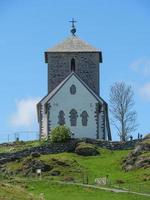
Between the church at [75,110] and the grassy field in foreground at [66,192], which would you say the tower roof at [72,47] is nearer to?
the church at [75,110]

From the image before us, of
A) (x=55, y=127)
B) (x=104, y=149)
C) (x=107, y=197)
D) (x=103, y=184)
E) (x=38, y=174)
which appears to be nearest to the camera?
(x=107, y=197)

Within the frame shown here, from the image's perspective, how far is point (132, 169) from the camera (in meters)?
73.8

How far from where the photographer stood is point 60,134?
86625 mm

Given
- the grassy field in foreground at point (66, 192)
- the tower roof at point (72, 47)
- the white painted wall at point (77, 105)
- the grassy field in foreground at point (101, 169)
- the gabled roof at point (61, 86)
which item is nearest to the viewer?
the grassy field in foreground at point (66, 192)

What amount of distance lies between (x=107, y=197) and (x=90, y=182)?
7.74 meters

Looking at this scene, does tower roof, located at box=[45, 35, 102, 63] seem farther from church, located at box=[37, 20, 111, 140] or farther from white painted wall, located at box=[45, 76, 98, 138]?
white painted wall, located at box=[45, 76, 98, 138]

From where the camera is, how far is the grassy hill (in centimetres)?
6042

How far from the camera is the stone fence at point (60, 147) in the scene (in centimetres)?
8152

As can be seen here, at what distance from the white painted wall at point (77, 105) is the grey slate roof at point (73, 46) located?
587cm

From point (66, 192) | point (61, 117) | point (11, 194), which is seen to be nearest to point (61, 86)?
point (61, 117)

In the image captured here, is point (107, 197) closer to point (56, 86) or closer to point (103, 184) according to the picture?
point (103, 184)

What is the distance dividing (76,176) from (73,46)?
31851 mm

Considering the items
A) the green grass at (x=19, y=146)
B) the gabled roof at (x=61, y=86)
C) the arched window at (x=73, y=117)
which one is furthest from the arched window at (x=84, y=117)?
the green grass at (x=19, y=146)

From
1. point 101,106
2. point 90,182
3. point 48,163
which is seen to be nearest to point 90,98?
point 101,106
